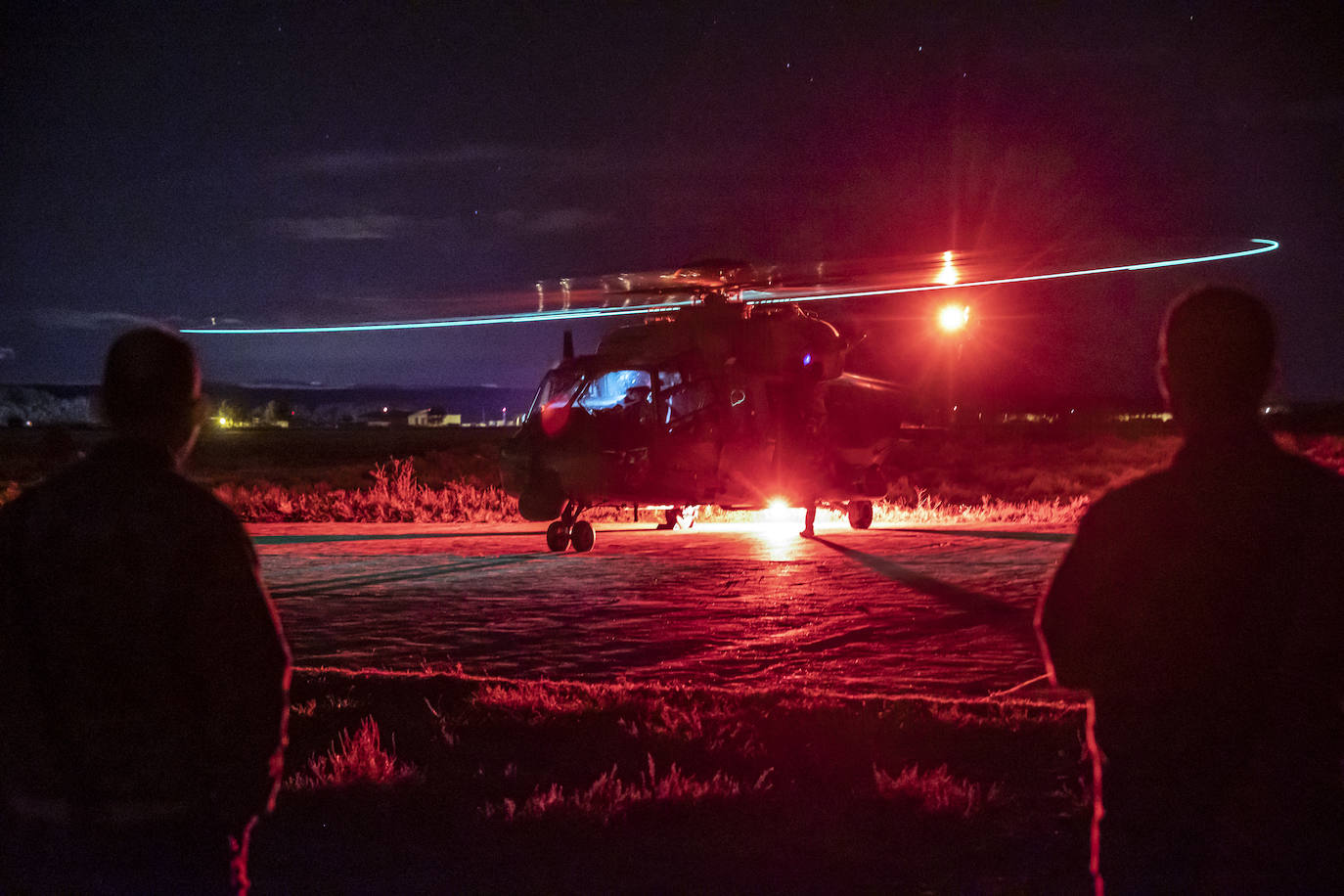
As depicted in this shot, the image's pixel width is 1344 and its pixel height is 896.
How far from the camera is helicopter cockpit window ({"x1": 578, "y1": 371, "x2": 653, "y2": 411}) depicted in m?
13.7

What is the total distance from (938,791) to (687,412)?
919cm

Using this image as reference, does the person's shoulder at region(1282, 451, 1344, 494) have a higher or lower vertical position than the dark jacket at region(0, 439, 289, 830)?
higher

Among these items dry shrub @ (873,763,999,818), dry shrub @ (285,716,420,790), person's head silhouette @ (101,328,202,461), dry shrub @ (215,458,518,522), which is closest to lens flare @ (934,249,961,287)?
dry shrub @ (873,763,999,818)

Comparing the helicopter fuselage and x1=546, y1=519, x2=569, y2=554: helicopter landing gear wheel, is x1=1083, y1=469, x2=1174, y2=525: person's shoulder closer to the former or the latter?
the helicopter fuselage

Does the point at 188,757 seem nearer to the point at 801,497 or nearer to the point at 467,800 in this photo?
the point at 467,800

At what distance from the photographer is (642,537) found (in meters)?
16.5

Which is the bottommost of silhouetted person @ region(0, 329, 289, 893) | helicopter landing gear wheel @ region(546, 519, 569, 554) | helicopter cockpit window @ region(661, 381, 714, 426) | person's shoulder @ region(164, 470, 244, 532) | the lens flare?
helicopter landing gear wheel @ region(546, 519, 569, 554)

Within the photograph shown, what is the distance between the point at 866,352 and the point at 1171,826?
13.7 metres

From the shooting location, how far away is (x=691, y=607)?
1023cm

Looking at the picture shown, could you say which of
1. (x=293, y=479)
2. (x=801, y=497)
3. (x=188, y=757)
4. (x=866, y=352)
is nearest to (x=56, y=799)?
(x=188, y=757)

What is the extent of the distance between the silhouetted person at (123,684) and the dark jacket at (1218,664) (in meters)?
1.80

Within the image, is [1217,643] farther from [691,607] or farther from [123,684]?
[691,607]

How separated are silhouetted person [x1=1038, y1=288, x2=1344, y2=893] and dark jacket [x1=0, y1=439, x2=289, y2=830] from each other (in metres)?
1.78

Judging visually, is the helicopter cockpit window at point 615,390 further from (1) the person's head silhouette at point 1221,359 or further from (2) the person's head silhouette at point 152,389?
(1) the person's head silhouette at point 1221,359
